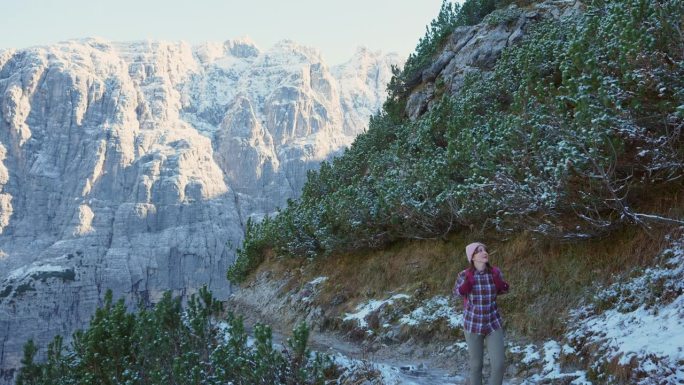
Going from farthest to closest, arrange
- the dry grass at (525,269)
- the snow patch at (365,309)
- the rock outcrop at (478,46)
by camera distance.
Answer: the rock outcrop at (478,46) → the snow patch at (365,309) → the dry grass at (525,269)

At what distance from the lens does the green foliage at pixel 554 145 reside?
6.34m

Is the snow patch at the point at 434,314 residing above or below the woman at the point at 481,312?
below

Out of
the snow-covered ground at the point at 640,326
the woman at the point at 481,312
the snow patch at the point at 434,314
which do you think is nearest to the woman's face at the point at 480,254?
the woman at the point at 481,312

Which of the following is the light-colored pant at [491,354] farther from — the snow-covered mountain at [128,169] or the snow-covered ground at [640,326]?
the snow-covered mountain at [128,169]

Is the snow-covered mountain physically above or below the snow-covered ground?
above

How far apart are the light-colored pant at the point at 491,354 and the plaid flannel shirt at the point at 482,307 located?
Answer: 8 centimetres

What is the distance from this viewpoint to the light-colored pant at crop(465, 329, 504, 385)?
16.6 feet

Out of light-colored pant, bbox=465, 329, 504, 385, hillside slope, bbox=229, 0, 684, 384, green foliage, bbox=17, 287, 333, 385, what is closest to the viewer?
light-colored pant, bbox=465, 329, 504, 385

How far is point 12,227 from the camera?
122 meters

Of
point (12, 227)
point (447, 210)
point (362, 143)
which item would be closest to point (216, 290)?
point (12, 227)

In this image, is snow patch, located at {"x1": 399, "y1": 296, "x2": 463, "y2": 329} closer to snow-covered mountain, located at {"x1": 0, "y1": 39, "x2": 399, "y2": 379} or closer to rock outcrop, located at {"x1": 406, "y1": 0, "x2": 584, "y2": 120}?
rock outcrop, located at {"x1": 406, "y1": 0, "x2": 584, "y2": 120}

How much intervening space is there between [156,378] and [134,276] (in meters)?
119

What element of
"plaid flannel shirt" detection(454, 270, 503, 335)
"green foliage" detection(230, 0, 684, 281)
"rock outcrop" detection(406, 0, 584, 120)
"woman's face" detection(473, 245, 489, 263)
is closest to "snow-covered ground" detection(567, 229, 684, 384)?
"green foliage" detection(230, 0, 684, 281)

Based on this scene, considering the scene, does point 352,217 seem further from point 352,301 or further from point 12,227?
point 12,227
